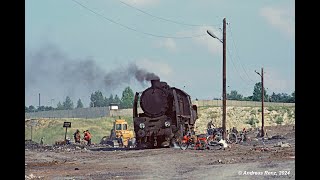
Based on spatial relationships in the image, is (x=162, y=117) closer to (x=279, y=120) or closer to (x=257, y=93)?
(x=279, y=120)

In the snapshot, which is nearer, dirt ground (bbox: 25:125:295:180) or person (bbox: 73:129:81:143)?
dirt ground (bbox: 25:125:295:180)

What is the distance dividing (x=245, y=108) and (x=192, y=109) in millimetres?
1474

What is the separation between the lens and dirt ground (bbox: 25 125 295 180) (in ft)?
39.9

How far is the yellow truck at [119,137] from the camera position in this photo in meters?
15.3

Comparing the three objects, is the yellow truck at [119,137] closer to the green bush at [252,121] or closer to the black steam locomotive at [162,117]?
the black steam locomotive at [162,117]

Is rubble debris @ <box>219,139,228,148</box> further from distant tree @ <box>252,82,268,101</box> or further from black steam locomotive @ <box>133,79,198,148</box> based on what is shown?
distant tree @ <box>252,82,268,101</box>

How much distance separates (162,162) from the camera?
13.2 metres

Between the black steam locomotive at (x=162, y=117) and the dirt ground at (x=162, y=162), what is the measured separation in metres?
0.77

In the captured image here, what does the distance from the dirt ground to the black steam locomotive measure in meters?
0.77

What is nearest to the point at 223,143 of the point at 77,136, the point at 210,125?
the point at 210,125

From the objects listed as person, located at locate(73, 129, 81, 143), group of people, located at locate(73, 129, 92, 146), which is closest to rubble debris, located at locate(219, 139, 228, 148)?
group of people, located at locate(73, 129, 92, 146)

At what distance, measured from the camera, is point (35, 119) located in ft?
42.2

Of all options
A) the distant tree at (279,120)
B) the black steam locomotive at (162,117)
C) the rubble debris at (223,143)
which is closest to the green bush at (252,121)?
the distant tree at (279,120)
